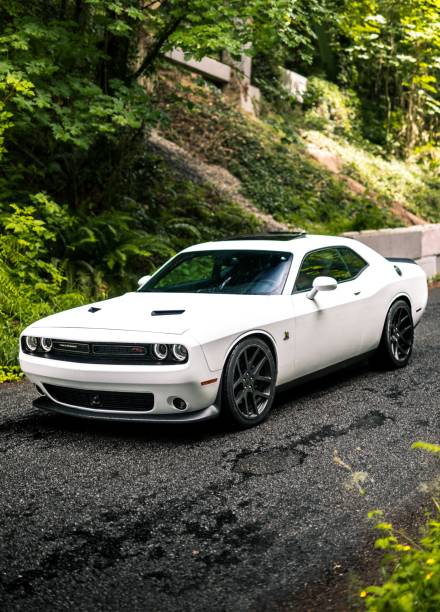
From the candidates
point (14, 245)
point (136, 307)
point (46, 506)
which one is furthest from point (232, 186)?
point (46, 506)

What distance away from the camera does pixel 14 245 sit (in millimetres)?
10234

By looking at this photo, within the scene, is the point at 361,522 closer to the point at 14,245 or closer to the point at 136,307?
the point at 136,307

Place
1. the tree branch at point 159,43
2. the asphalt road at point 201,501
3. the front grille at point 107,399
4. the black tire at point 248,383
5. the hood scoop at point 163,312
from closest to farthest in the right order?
the asphalt road at point 201,501 < the front grille at point 107,399 < the black tire at point 248,383 < the hood scoop at point 163,312 < the tree branch at point 159,43

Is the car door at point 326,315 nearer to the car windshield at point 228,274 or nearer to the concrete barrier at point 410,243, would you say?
the car windshield at point 228,274

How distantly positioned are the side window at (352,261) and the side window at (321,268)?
0.07 m

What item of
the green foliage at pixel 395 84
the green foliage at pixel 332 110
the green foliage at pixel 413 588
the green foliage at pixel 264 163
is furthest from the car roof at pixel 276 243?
the green foliage at pixel 395 84

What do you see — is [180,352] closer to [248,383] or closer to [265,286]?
[248,383]

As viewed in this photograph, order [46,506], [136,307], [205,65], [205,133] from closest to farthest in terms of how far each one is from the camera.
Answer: [46,506]
[136,307]
[205,133]
[205,65]

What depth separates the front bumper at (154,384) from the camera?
5.22 m

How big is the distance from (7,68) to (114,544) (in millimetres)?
7177

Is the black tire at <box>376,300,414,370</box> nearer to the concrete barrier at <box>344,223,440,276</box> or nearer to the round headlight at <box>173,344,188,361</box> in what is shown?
the round headlight at <box>173,344,188,361</box>

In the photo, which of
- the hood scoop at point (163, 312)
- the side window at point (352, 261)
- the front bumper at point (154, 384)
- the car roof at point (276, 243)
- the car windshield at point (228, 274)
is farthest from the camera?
the side window at point (352, 261)

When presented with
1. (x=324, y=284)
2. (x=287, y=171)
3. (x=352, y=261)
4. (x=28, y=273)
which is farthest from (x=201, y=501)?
(x=287, y=171)

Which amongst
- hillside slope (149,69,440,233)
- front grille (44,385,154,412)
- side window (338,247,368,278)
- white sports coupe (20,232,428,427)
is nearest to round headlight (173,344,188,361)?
white sports coupe (20,232,428,427)
